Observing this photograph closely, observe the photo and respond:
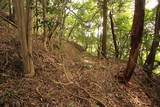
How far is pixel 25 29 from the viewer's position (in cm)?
343

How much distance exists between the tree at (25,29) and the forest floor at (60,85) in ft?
1.03

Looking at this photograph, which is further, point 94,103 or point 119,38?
point 119,38

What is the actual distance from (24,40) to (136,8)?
2982mm

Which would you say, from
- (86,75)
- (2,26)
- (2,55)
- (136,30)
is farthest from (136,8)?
(2,26)

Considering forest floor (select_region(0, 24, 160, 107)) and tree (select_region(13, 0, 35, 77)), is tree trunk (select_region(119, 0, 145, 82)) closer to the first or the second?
forest floor (select_region(0, 24, 160, 107))

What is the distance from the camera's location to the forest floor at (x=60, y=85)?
3328 millimetres

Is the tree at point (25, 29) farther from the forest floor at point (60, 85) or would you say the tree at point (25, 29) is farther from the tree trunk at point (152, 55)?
the tree trunk at point (152, 55)

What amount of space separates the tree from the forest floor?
314 millimetres

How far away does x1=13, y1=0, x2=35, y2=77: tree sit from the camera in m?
3.18

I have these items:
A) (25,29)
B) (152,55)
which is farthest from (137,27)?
(25,29)

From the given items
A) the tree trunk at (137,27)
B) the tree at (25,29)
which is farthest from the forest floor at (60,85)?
the tree trunk at (137,27)

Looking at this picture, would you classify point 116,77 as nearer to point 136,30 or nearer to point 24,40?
point 136,30

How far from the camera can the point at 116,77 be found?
203 inches

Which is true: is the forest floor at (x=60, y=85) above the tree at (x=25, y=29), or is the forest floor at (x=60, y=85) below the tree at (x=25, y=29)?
below
